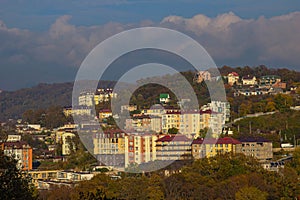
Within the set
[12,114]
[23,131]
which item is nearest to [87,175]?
[23,131]

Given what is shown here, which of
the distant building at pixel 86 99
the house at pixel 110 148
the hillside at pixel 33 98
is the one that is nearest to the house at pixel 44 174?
the house at pixel 110 148

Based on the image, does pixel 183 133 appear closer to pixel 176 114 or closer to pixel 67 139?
pixel 176 114

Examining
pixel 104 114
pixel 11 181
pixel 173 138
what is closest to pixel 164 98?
pixel 104 114

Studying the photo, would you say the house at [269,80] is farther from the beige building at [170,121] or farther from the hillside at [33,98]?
the hillside at [33,98]

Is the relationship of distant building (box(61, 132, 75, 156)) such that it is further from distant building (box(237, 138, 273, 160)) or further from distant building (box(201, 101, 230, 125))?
distant building (box(237, 138, 273, 160))

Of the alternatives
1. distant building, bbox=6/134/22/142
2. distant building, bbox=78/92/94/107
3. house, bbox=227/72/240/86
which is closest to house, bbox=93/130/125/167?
distant building, bbox=6/134/22/142

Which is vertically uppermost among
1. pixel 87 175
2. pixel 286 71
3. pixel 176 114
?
pixel 286 71
